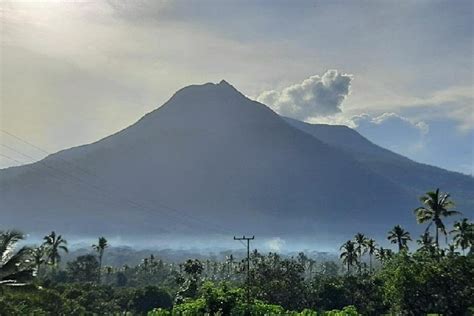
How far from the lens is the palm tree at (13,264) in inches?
1400

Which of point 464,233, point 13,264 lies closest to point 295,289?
point 464,233

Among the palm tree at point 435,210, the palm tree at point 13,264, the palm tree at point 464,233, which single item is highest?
the palm tree at point 435,210

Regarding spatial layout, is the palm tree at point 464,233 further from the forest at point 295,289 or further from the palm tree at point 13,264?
the palm tree at point 13,264

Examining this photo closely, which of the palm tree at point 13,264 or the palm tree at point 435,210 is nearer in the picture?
the palm tree at point 13,264

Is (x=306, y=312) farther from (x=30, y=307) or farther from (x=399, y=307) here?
(x=30, y=307)

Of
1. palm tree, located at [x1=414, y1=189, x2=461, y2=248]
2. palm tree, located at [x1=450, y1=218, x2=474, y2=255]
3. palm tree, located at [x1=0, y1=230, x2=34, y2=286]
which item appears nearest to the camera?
palm tree, located at [x1=0, y1=230, x2=34, y2=286]

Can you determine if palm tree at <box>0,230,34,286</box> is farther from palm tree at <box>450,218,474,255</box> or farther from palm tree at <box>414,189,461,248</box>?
palm tree at <box>450,218,474,255</box>

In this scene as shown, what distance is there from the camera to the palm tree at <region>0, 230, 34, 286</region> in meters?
35.6

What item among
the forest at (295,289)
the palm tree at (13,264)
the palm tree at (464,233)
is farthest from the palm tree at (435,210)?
the palm tree at (13,264)

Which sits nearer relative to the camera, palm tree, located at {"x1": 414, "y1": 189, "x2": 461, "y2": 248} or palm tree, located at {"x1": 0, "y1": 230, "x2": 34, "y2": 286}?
palm tree, located at {"x1": 0, "y1": 230, "x2": 34, "y2": 286}

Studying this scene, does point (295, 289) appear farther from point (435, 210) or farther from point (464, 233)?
point (464, 233)

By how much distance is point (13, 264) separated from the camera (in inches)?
1410

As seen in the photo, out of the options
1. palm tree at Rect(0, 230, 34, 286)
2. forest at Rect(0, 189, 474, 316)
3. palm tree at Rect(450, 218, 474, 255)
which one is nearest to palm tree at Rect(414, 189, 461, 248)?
forest at Rect(0, 189, 474, 316)

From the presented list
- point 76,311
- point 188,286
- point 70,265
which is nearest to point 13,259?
→ point 76,311
